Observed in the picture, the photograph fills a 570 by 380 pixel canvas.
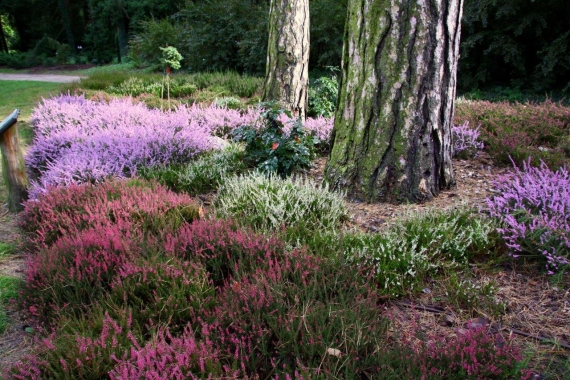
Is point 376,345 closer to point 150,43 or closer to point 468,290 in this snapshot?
point 468,290

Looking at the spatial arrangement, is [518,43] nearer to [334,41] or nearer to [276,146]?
[334,41]

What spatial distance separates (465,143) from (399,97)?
1809 mm

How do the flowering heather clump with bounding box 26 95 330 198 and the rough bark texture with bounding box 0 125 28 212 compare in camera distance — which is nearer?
the rough bark texture with bounding box 0 125 28 212

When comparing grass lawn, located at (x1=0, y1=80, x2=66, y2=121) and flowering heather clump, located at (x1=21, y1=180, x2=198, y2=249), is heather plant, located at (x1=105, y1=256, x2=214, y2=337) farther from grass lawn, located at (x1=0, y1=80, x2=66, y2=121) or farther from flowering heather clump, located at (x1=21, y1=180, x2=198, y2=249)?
grass lawn, located at (x1=0, y1=80, x2=66, y2=121)

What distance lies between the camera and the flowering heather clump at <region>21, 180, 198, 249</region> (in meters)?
3.79

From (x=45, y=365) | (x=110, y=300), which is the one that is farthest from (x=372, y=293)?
(x=45, y=365)

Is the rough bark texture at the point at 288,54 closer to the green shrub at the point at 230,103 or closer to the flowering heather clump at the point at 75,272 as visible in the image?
the green shrub at the point at 230,103

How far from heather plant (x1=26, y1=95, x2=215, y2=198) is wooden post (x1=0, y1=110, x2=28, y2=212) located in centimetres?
15

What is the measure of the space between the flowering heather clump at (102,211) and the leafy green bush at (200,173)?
0.60 metres

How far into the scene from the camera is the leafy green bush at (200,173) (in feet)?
16.6

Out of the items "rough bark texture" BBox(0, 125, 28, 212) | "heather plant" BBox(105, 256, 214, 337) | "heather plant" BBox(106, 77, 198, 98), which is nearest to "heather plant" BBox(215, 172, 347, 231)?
"heather plant" BBox(105, 256, 214, 337)

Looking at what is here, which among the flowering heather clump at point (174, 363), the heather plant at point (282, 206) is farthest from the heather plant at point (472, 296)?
the flowering heather clump at point (174, 363)

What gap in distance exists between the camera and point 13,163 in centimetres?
486

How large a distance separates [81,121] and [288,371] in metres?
6.34
